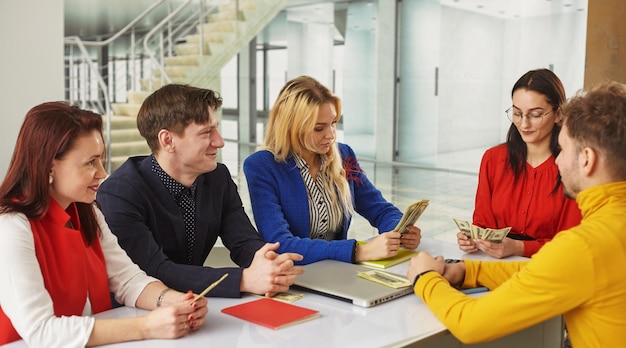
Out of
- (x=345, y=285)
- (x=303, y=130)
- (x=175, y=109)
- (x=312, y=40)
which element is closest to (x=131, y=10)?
(x=312, y=40)

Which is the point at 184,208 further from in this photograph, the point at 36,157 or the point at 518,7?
the point at 518,7

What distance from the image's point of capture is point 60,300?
78.4 inches

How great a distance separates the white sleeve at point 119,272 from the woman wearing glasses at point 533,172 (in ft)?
5.21

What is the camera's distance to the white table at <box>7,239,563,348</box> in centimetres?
183

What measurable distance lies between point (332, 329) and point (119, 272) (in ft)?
2.35

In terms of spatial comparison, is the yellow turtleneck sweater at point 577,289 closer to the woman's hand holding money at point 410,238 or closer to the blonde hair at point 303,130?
the woman's hand holding money at point 410,238

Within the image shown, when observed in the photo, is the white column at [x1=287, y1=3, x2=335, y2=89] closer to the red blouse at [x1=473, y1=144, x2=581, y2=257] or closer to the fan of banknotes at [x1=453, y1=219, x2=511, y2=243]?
the red blouse at [x1=473, y1=144, x2=581, y2=257]

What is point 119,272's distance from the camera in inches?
87.6

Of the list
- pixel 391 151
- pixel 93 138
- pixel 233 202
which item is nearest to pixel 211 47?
pixel 391 151

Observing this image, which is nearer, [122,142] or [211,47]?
[122,142]

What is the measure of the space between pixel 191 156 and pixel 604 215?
140cm

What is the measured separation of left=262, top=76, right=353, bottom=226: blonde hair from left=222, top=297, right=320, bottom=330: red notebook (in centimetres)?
107

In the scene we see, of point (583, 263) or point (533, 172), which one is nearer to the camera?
point (583, 263)

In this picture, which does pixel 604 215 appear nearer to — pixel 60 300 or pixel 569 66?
pixel 60 300
